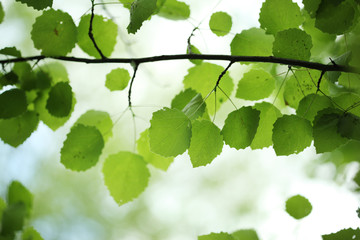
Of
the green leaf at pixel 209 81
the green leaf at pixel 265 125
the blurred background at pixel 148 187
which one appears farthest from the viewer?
the blurred background at pixel 148 187

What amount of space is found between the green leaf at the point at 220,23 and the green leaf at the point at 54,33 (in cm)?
28

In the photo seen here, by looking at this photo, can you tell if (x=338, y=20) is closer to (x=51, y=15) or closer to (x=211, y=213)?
(x=51, y=15)

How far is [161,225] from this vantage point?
370 cm

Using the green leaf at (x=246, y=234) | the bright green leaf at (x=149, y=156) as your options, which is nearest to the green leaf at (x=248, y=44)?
the bright green leaf at (x=149, y=156)

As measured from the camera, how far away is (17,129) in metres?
0.63

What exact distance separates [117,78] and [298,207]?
447mm

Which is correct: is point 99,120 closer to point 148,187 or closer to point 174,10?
point 174,10

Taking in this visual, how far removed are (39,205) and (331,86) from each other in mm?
3322

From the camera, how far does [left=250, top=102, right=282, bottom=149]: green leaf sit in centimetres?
54

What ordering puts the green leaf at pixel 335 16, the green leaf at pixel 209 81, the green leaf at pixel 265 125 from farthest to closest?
1. the green leaf at pixel 209 81
2. the green leaf at pixel 265 125
3. the green leaf at pixel 335 16

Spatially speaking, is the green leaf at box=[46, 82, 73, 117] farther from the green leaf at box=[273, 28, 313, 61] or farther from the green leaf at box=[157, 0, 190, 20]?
the green leaf at box=[273, 28, 313, 61]

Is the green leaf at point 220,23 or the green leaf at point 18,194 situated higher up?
the green leaf at point 220,23

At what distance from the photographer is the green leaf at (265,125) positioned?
0.54 meters

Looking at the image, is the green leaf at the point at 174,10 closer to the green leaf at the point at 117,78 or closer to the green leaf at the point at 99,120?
the green leaf at the point at 117,78
